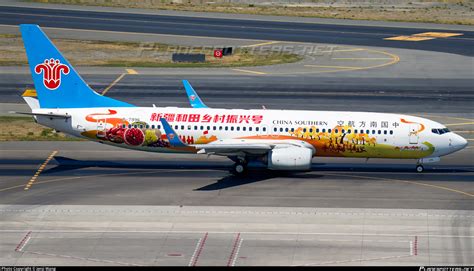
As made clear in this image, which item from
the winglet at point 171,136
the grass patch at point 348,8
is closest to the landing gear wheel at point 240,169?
the winglet at point 171,136

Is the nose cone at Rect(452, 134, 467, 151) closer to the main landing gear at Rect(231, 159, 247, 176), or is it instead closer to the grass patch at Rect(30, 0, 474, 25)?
the main landing gear at Rect(231, 159, 247, 176)

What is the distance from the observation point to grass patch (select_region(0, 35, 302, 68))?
106 metres

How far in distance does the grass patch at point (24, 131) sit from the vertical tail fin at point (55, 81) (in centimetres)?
905

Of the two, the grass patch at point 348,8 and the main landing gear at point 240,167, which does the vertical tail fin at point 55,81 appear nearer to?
the main landing gear at point 240,167

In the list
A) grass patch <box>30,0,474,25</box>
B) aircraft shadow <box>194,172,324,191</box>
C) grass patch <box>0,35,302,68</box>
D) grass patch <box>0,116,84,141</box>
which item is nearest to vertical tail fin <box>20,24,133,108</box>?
grass patch <box>0,116,84,141</box>

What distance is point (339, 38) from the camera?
120750 mm

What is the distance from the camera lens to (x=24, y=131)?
74.8 metres

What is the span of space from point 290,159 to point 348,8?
320 ft

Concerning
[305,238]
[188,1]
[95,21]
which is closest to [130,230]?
[305,238]

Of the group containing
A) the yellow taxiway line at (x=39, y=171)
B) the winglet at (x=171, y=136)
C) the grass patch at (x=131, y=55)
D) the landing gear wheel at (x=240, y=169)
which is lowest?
the yellow taxiway line at (x=39, y=171)

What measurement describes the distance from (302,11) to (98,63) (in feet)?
167

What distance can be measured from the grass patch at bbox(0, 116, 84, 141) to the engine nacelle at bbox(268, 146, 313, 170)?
19665 mm

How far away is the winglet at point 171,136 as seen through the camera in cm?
5981

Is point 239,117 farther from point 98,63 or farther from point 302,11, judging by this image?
point 302,11
